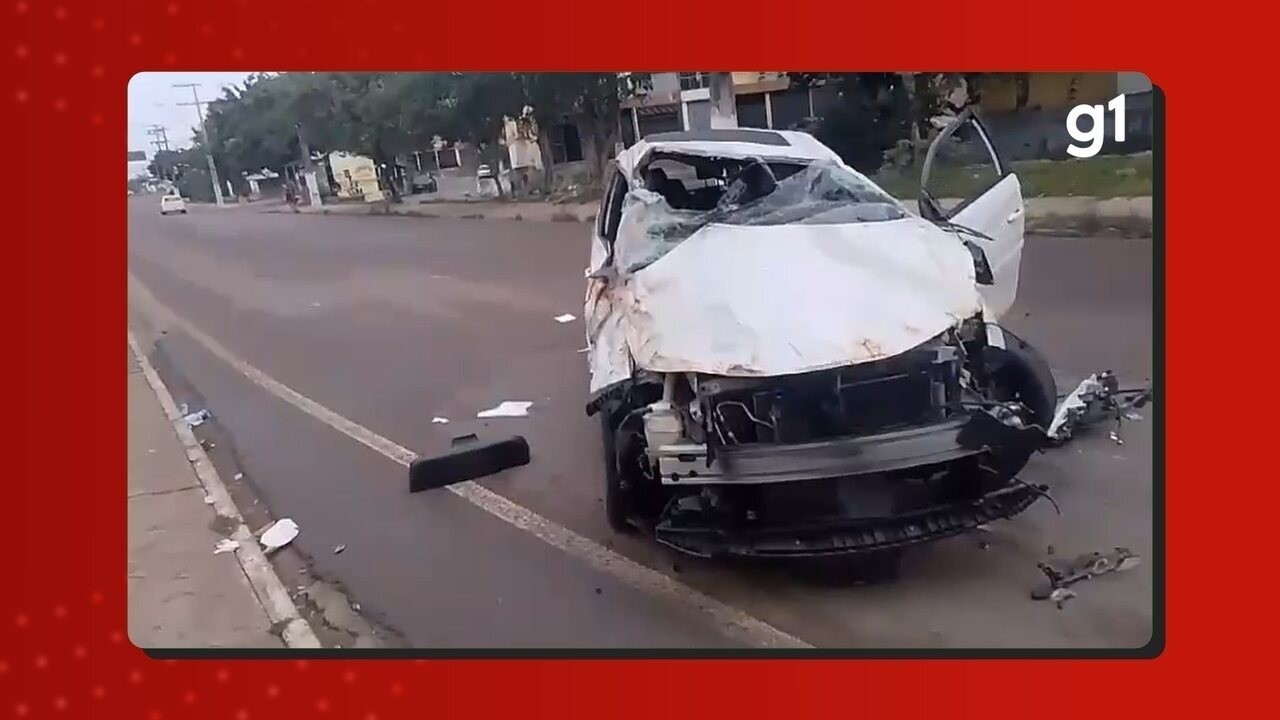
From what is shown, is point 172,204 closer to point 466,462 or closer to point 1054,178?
point 466,462

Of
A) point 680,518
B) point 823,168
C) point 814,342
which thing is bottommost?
point 680,518

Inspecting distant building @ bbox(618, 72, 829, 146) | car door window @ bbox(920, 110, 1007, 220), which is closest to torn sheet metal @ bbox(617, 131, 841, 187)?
distant building @ bbox(618, 72, 829, 146)

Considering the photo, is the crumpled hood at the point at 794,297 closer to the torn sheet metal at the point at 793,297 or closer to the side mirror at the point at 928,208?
the torn sheet metal at the point at 793,297

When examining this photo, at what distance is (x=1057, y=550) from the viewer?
306 centimetres

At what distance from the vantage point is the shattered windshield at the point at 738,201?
3088 millimetres

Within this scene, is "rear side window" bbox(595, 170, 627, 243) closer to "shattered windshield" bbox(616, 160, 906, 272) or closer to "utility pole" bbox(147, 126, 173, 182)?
"shattered windshield" bbox(616, 160, 906, 272)

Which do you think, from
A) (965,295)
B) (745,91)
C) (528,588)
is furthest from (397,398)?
(965,295)

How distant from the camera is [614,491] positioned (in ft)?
10.7

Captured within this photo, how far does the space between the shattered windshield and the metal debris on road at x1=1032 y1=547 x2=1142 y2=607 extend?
1238mm

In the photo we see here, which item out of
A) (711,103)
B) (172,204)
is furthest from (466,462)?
(711,103)

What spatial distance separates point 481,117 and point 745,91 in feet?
2.80

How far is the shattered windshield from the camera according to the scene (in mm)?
3088

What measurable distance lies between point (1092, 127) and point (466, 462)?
8.41 ft

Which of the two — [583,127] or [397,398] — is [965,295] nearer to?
[583,127]
